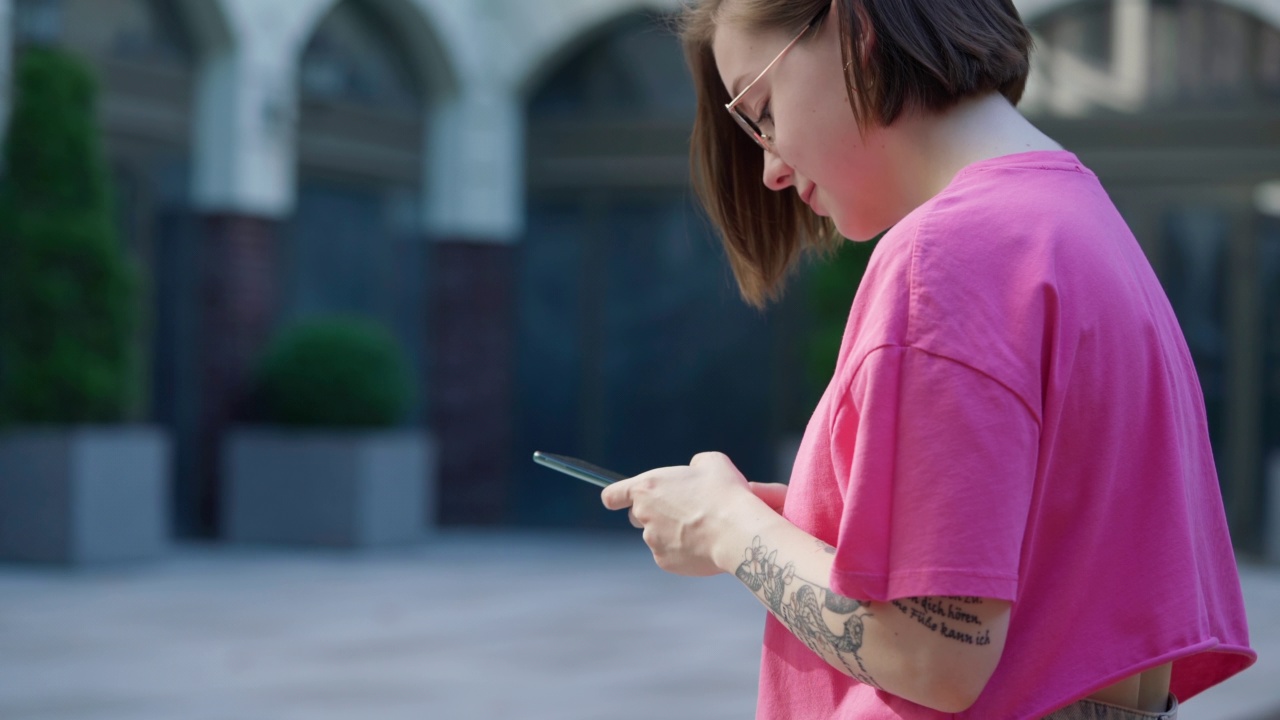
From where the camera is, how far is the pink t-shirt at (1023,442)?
43.0 inches

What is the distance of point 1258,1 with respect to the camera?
11.7m

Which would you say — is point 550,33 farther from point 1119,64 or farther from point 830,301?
point 1119,64

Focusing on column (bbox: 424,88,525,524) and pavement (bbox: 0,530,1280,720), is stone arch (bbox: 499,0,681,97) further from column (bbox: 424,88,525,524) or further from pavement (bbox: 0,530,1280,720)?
pavement (bbox: 0,530,1280,720)

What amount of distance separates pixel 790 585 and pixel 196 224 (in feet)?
34.5

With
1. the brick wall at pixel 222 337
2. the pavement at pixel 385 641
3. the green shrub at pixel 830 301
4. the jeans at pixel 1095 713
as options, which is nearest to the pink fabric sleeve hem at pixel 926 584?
the jeans at pixel 1095 713

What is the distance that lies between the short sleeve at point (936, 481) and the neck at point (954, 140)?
269mm

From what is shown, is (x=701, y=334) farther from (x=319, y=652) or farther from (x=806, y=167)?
(x=806, y=167)

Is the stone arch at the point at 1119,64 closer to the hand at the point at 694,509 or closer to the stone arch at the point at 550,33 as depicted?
the stone arch at the point at 550,33

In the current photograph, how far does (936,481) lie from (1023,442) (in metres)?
0.07

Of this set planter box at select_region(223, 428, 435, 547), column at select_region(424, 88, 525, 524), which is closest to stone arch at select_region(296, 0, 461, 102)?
column at select_region(424, 88, 525, 524)

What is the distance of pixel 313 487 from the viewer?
1074cm

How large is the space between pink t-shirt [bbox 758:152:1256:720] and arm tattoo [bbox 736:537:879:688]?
4cm

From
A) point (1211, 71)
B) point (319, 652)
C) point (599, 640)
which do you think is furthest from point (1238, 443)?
point (319, 652)

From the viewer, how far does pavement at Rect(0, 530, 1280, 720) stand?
217 inches
